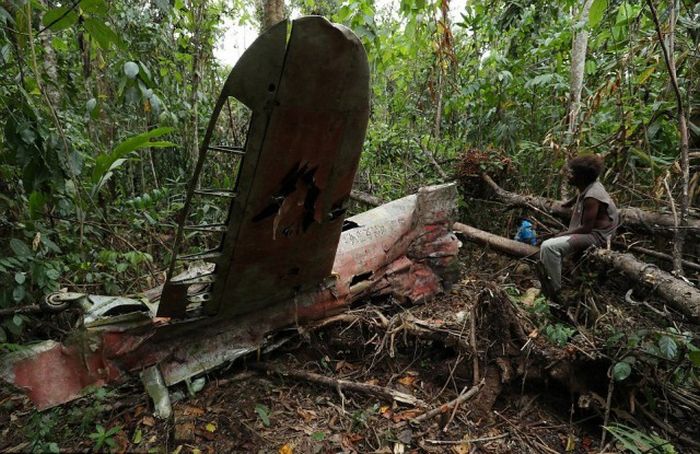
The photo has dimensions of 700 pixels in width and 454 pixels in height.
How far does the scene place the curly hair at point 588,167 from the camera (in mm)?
A: 3930

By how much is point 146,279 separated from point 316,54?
3406 millimetres

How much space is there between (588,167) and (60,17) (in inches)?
176

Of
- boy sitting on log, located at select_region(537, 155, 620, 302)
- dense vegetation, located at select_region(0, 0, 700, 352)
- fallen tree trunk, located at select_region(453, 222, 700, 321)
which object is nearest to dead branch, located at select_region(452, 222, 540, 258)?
fallen tree trunk, located at select_region(453, 222, 700, 321)

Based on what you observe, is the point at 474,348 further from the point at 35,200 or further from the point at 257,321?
the point at 35,200

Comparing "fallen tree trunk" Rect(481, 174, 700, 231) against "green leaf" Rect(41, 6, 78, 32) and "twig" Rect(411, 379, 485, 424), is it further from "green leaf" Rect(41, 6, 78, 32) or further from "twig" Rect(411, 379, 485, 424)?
"green leaf" Rect(41, 6, 78, 32)

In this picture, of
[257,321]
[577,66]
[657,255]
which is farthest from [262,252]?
[577,66]

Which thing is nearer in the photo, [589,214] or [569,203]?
[589,214]

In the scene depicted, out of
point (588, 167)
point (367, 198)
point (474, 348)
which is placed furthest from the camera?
point (367, 198)

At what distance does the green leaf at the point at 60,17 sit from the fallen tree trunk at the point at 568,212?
477 centimetres

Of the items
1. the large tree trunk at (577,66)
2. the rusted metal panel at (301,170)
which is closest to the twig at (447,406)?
the rusted metal panel at (301,170)

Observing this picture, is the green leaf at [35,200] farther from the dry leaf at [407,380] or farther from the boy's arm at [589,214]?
the boy's arm at [589,214]

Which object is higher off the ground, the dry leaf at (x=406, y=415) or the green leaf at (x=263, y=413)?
the dry leaf at (x=406, y=415)

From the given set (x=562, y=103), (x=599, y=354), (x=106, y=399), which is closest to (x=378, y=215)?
(x=599, y=354)

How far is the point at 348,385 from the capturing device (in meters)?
2.93
